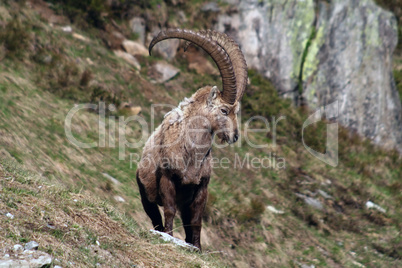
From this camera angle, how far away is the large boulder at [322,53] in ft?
63.5

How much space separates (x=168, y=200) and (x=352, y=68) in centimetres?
1461

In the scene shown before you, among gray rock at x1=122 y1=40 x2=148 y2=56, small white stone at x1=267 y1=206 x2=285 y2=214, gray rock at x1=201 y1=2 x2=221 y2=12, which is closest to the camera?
small white stone at x1=267 y1=206 x2=285 y2=214

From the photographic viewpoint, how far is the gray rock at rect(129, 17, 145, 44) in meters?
17.6

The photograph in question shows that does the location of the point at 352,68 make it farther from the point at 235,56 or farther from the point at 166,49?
the point at 235,56

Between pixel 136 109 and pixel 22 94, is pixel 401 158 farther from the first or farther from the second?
pixel 22 94

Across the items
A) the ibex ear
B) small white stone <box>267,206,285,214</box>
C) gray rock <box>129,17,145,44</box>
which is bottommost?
small white stone <box>267,206,285,214</box>

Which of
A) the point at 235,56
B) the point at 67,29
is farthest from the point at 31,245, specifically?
the point at 67,29

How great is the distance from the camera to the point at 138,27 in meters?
17.7

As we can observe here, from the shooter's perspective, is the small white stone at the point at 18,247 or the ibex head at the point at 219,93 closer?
the small white stone at the point at 18,247

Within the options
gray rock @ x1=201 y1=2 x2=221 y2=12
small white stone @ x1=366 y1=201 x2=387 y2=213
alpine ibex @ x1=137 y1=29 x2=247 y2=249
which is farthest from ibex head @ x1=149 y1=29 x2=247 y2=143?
gray rock @ x1=201 y1=2 x2=221 y2=12

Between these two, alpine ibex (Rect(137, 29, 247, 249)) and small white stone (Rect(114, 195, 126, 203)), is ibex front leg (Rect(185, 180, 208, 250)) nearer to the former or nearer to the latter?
alpine ibex (Rect(137, 29, 247, 249))

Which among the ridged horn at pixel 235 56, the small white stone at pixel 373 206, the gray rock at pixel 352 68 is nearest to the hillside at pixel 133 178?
the small white stone at pixel 373 206

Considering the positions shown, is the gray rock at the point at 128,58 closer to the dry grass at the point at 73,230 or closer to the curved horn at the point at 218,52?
the curved horn at the point at 218,52

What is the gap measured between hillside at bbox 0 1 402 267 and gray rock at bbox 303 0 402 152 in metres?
1.18
